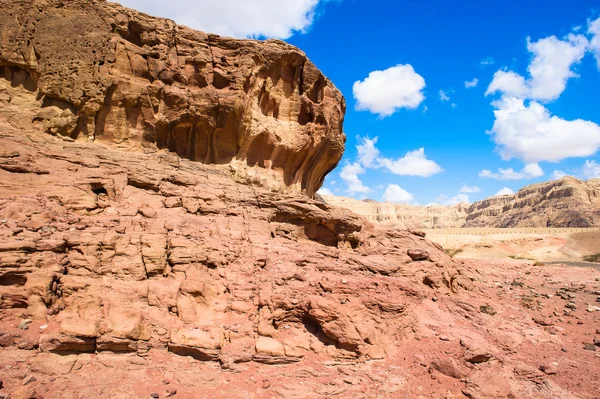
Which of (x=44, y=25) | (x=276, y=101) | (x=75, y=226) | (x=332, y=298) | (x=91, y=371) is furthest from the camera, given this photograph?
(x=276, y=101)

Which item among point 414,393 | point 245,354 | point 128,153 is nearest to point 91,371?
point 245,354

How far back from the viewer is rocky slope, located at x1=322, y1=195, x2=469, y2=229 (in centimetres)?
10952

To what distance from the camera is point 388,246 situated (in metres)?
13.6

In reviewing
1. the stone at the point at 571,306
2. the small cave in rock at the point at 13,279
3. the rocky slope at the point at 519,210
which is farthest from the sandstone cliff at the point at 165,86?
the rocky slope at the point at 519,210

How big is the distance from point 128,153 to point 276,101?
713cm

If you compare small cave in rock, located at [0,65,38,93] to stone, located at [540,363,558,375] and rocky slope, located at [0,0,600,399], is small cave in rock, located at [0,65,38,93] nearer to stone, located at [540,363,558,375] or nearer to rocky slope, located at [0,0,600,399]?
rocky slope, located at [0,0,600,399]

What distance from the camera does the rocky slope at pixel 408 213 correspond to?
109519 millimetres

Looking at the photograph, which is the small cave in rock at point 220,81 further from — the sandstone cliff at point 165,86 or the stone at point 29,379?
the stone at point 29,379

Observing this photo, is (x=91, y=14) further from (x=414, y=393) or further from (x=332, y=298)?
(x=414, y=393)

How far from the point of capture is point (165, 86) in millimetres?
12938

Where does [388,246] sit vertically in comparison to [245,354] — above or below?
above

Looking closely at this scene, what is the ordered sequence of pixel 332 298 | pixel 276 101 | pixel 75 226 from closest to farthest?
pixel 75 226 < pixel 332 298 < pixel 276 101

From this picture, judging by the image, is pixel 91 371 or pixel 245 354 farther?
pixel 245 354

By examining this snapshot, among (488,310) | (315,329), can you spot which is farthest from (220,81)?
(488,310)
